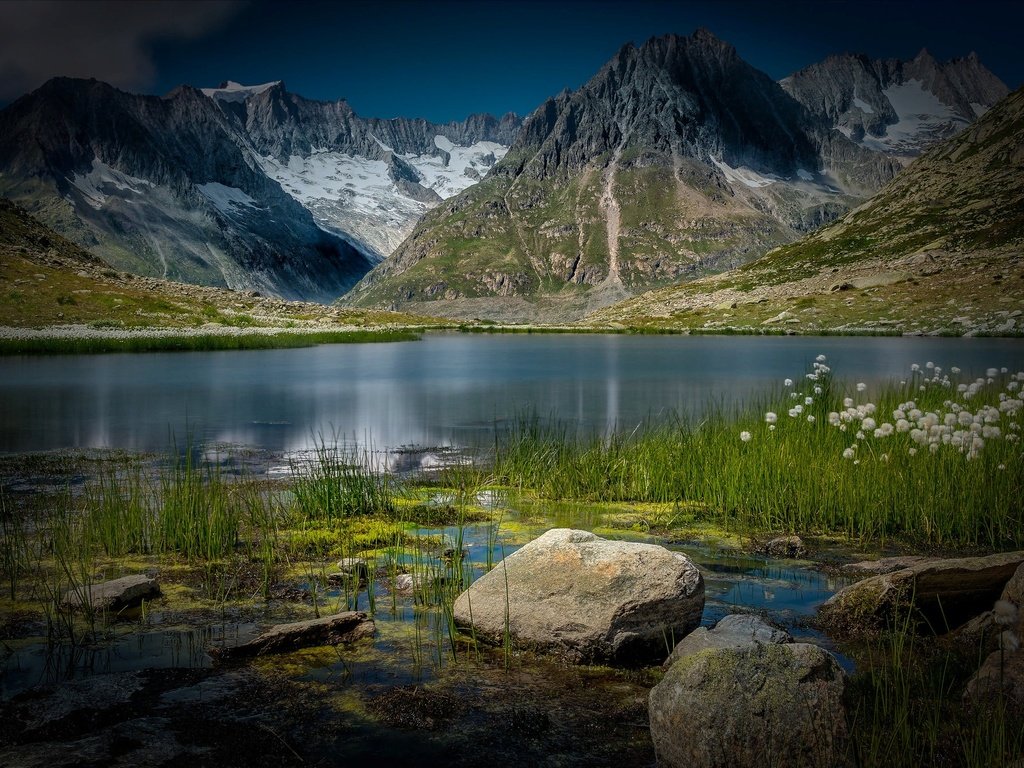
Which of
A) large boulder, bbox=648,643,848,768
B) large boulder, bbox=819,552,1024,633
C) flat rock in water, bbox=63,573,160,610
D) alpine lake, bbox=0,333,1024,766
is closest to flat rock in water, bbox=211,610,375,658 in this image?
alpine lake, bbox=0,333,1024,766

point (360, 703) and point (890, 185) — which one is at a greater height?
point (890, 185)

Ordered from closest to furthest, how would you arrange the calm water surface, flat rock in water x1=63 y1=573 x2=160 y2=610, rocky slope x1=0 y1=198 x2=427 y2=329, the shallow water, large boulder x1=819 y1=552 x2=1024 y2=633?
the shallow water < large boulder x1=819 y1=552 x2=1024 y2=633 < flat rock in water x1=63 y1=573 x2=160 y2=610 < the calm water surface < rocky slope x1=0 y1=198 x2=427 y2=329

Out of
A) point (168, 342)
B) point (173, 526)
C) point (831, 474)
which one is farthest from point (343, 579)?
point (168, 342)

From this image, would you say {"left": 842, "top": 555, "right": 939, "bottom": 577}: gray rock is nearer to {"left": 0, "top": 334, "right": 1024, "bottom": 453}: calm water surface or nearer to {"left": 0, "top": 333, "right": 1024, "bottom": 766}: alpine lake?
{"left": 0, "top": 333, "right": 1024, "bottom": 766}: alpine lake

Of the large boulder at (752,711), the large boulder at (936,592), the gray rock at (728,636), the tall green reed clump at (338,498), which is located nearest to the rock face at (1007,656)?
the large boulder at (936,592)

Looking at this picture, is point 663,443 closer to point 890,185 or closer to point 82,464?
point 82,464

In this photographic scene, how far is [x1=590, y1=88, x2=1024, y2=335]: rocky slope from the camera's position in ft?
288

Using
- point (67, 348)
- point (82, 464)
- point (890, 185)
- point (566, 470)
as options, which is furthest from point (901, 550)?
point (890, 185)

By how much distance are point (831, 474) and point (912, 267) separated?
365 ft

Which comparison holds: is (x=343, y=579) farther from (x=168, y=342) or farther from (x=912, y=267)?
(x=912, y=267)

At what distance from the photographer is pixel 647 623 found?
26.6ft

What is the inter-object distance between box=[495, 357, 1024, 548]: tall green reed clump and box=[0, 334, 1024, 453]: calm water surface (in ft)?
24.3

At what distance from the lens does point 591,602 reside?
8203 millimetres

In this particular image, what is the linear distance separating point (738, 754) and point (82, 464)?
1759cm
